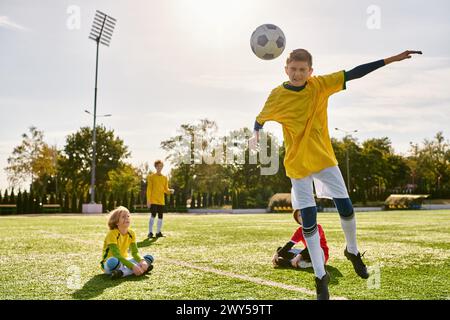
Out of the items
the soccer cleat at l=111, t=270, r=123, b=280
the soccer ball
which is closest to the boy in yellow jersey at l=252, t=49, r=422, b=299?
the soccer ball

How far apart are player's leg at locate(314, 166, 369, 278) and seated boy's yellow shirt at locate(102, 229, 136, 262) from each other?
282cm

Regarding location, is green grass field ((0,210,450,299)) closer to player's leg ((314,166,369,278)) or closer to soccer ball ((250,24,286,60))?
player's leg ((314,166,369,278))

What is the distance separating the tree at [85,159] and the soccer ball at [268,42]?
6422 cm

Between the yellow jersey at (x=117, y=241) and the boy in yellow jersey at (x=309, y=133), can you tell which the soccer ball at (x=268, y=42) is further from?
the yellow jersey at (x=117, y=241)

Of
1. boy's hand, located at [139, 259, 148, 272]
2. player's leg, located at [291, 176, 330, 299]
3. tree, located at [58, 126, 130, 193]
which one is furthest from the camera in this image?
tree, located at [58, 126, 130, 193]

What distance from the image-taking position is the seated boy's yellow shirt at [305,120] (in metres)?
4.35

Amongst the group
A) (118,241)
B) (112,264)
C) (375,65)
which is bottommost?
(112,264)

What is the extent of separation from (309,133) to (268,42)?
1.84 meters

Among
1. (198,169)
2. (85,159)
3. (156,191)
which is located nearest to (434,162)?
(198,169)

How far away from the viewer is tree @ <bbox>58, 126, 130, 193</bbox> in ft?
219

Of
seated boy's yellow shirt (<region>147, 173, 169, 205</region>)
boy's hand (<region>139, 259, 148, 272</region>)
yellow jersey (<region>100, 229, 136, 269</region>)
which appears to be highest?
seated boy's yellow shirt (<region>147, 173, 169, 205</region>)

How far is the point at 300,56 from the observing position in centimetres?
439

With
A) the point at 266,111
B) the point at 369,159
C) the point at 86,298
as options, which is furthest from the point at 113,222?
the point at 369,159

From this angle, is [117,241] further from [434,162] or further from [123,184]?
[434,162]
